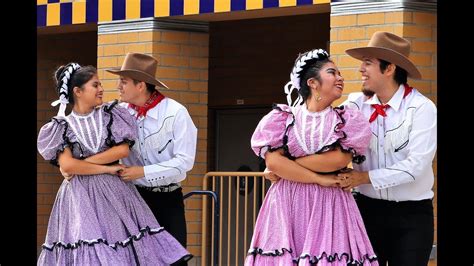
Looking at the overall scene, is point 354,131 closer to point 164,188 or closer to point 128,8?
point 164,188

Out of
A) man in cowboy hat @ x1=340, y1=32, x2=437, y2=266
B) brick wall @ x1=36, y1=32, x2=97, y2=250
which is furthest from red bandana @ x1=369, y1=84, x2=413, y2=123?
brick wall @ x1=36, y1=32, x2=97, y2=250

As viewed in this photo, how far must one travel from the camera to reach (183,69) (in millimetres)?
10258

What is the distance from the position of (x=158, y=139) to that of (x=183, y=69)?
3.19 metres

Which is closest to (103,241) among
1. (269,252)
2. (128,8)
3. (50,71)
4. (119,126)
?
(119,126)

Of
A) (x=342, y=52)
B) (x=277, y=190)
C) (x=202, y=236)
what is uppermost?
(x=342, y=52)

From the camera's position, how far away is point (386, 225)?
614cm

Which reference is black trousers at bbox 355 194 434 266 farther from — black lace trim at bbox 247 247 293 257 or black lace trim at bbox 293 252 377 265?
black lace trim at bbox 247 247 293 257

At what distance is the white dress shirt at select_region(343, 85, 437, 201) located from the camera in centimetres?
600

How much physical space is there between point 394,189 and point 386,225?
0.20 m

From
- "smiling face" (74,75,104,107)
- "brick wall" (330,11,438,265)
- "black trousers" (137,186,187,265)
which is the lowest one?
"black trousers" (137,186,187,265)

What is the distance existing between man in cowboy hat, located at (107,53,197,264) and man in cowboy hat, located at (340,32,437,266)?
49.0 inches

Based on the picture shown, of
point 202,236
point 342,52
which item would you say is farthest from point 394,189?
point 202,236

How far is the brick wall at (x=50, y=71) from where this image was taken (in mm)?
13188
